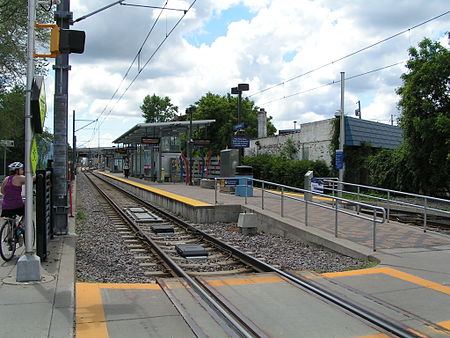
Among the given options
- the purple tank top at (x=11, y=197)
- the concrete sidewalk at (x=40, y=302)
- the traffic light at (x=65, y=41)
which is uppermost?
the traffic light at (x=65, y=41)

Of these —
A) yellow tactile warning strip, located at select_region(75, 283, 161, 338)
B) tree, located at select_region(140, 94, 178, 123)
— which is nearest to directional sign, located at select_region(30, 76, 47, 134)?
yellow tactile warning strip, located at select_region(75, 283, 161, 338)

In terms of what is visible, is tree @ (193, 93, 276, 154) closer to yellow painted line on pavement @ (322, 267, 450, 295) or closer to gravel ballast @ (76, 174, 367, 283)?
gravel ballast @ (76, 174, 367, 283)

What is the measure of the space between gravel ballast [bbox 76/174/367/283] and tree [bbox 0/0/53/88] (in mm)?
10132

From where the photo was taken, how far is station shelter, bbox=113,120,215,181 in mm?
34375

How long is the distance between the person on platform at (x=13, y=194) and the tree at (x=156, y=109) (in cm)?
9711

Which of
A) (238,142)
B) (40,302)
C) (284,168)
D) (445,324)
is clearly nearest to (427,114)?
(238,142)

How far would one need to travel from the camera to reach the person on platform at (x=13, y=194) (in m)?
8.03

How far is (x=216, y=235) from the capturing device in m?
12.7

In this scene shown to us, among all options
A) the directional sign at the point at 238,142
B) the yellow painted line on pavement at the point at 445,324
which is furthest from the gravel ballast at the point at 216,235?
the directional sign at the point at 238,142

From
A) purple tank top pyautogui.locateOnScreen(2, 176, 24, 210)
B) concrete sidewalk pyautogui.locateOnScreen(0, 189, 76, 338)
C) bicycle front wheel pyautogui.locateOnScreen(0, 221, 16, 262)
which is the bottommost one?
concrete sidewalk pyautogui.locateOnScreen(0, 189, 76, 338)

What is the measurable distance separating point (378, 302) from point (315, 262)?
288cm

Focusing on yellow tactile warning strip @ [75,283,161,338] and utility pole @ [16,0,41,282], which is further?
utility pole @ [16,0,41,282]

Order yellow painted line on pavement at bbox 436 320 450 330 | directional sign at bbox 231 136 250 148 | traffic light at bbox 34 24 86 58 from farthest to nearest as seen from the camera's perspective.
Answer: directional sign at bbox 231 136 250 148
traffic light at bbox 34 24 86 58
yellow painted line on pavement at bbox 436 320 450 330

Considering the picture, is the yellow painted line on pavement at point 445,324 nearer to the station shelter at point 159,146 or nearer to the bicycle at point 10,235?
the bicycle at point 10,235
